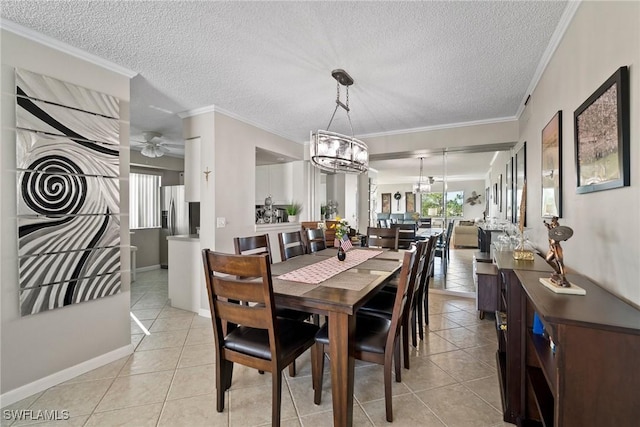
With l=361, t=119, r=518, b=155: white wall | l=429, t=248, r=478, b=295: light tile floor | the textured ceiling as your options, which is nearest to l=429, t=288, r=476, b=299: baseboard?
l=429, t=248, r=478, b=295: light tile floor

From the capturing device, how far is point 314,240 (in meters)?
3.59

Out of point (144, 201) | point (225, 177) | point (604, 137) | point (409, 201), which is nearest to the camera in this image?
point (604, 137)

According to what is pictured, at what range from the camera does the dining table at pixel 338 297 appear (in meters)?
1.57

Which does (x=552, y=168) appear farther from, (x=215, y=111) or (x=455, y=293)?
(x=215, y=111)

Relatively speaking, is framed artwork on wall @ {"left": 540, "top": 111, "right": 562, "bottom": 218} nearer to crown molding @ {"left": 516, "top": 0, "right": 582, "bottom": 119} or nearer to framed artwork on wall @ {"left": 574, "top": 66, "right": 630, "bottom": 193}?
framed artwork on wall @ {"left": 574, "top": 66, "right": 630, "bottom": 193}

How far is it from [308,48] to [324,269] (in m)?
1.77

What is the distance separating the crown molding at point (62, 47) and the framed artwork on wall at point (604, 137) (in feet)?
11.2

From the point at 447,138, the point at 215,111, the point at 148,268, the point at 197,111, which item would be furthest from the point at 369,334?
the point at 148,268

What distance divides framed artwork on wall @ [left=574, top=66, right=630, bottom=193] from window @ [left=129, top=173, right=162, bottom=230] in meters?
6.58

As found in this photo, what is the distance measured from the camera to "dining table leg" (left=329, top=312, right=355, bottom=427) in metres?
1.57

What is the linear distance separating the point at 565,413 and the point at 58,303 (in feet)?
10.0

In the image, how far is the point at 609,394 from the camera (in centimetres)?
95

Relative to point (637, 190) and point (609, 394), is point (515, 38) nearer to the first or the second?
point (637, 190)

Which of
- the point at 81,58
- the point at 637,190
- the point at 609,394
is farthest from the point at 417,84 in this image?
the point at 81,58
